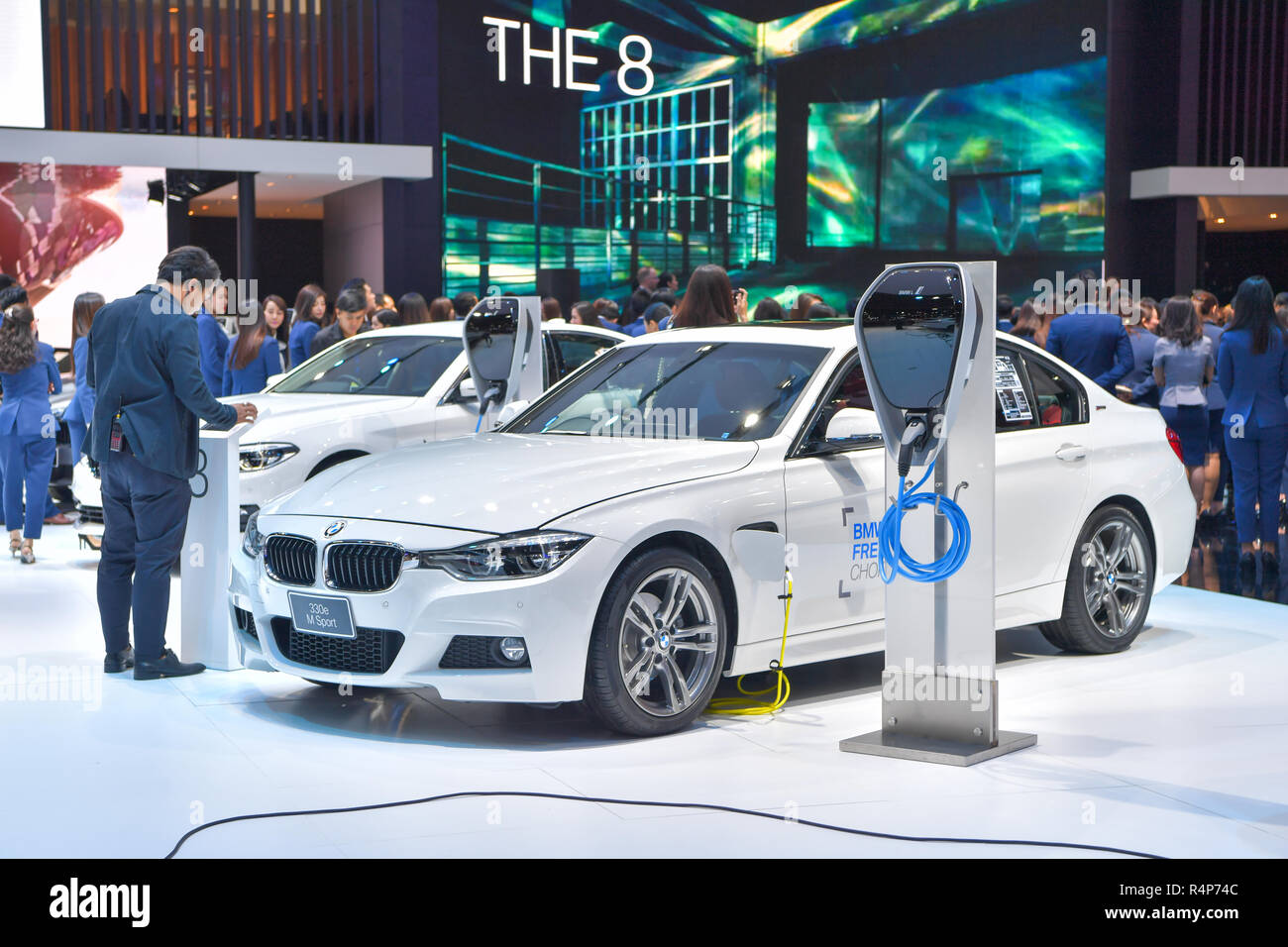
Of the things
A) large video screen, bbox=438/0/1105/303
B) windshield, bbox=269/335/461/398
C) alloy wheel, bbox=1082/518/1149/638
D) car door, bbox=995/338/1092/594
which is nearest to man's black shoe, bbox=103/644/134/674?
windshield, bbox=269/335/461/398

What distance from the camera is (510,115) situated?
20172mm

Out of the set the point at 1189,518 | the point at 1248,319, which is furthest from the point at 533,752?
the point at 1248,319

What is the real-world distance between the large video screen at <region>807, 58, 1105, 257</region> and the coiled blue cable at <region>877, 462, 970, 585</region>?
1752cm

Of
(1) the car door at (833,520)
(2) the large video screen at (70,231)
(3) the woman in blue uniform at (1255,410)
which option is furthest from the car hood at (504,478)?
(2) the large video screen at (70,231)

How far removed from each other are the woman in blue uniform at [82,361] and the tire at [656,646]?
18.5ft

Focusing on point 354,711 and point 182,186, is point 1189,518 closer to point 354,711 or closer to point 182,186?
point 354,711

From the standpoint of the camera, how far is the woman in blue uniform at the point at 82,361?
9.85m

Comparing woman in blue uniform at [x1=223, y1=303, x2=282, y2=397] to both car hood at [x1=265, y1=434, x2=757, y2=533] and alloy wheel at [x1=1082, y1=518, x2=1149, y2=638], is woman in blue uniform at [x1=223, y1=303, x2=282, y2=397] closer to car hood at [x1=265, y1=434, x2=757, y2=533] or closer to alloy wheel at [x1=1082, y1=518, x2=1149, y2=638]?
car hood at [x1=265, y1=434, x2=757, y2=533]

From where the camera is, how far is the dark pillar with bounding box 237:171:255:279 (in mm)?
18891

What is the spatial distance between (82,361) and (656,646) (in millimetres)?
6235

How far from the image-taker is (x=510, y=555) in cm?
507

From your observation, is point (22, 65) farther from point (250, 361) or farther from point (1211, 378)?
point (1211, 378)

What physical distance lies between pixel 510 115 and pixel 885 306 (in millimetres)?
15871

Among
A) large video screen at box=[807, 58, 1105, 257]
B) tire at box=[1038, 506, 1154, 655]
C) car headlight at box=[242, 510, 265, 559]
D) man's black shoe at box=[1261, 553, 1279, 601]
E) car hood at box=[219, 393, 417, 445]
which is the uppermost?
large video screen at box=[807, 58, 1105, 257]
